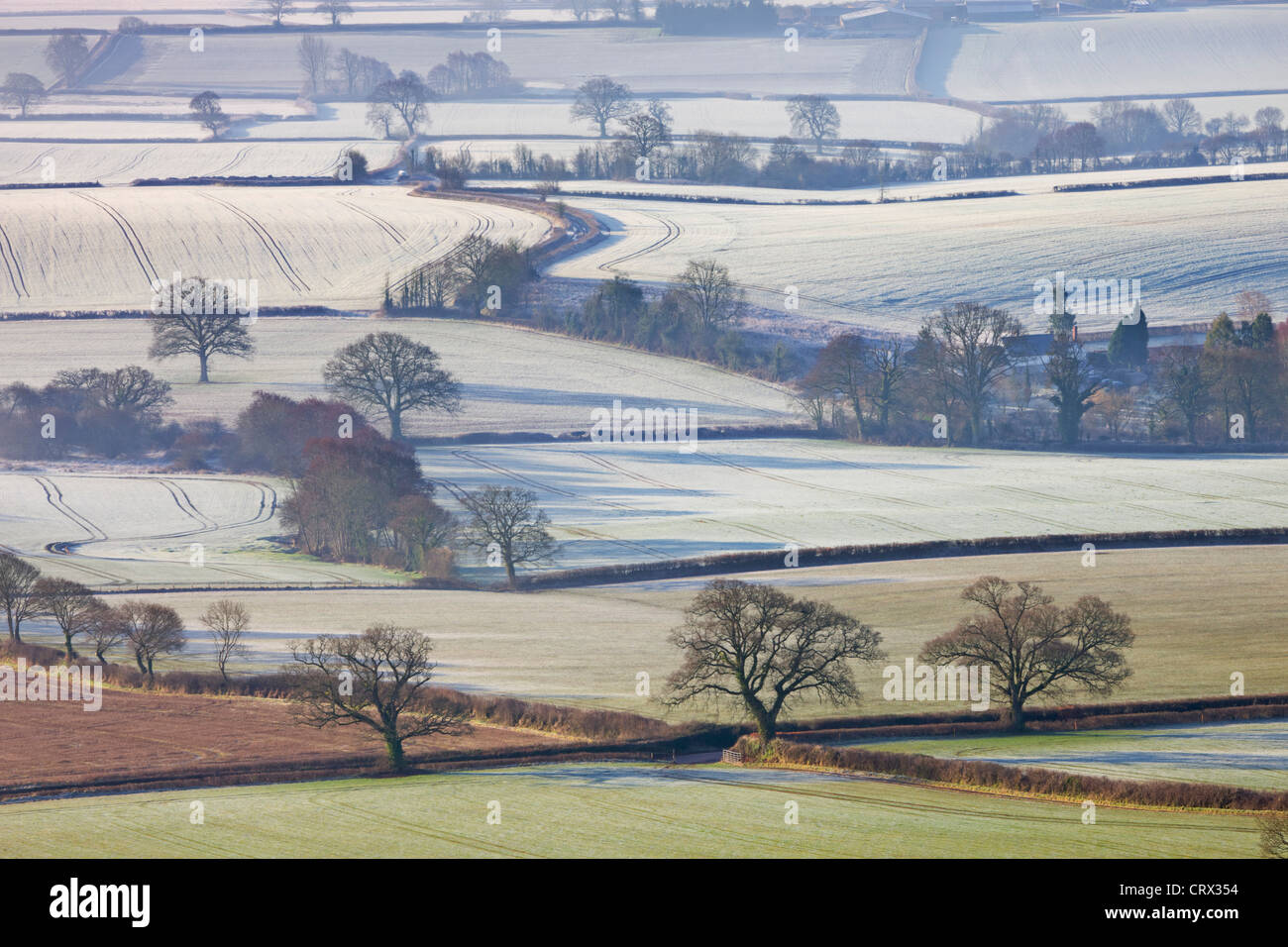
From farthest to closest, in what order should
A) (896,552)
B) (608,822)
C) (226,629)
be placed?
(896,552)
(226,629)
(608,822)

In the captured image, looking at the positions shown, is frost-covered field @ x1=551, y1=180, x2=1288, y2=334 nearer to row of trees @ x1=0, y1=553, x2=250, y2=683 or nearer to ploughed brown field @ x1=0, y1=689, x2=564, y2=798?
row of trees @ x1=0, y1=553, x2=250, y2=683

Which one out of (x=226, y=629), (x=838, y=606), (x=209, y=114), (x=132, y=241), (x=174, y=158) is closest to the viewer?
(x=226, y=629)

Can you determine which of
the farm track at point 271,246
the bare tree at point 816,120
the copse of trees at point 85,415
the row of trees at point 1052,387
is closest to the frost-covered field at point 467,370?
the copse of trees at point 85,415

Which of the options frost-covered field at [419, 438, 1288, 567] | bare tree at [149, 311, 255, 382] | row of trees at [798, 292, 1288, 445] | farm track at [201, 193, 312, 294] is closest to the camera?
frost-covered field at [419, 438, 1288, 567]

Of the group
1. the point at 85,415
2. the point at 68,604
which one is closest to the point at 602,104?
the point at 85,415

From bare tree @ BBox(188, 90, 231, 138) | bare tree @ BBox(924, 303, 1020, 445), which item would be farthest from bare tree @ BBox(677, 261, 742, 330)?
bare tree @ BBox(188, 90, 231, 138)

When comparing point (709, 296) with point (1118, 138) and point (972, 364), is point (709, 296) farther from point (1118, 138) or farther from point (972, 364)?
point (1118, 138)

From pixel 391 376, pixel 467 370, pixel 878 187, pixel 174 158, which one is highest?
pixel 174 158
